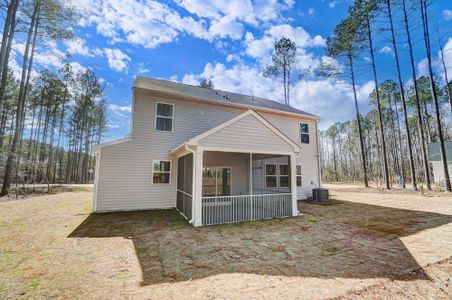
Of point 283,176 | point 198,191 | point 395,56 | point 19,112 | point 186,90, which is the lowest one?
point 198,191

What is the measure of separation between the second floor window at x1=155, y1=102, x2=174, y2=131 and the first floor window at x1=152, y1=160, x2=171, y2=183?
170cm

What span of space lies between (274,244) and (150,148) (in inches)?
281

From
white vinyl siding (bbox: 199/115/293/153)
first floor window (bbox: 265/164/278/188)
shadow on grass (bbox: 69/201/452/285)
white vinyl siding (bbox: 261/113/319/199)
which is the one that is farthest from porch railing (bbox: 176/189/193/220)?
white vinyl siding (bbox: 261/113/319/199)

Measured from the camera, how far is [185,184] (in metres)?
Answer: 8.71

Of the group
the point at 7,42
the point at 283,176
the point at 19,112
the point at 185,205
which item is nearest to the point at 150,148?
the point at 185,205

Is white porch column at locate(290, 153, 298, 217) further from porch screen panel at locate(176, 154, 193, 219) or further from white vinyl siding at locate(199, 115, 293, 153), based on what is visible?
porch screen panel at locate(176, 154, 193, 219)

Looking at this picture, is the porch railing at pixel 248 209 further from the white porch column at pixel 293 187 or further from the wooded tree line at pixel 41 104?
the wooded tree line at pixel 41 104

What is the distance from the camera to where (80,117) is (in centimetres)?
2961

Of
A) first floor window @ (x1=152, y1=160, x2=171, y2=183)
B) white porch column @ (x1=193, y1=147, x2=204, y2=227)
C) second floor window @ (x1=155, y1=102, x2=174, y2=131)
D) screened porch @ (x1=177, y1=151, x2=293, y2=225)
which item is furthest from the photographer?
second floor window @ (x1=155, y1=102, x2=174, y2=131)

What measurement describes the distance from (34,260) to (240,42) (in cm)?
1587

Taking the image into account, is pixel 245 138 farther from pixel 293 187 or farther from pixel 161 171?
pixel 161 171

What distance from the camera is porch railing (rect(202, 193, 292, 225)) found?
300 inches

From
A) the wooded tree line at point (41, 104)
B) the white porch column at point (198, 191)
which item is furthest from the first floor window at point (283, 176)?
the wooded tree line at point (41, 104)

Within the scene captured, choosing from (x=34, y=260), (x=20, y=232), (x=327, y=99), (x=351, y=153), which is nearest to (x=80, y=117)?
(x=20, y=232)
